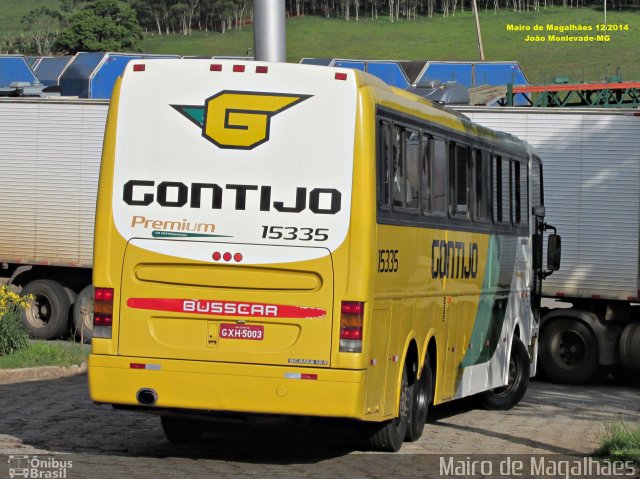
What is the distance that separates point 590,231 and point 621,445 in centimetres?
1005

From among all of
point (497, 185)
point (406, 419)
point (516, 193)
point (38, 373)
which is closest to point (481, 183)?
point (497, 185)

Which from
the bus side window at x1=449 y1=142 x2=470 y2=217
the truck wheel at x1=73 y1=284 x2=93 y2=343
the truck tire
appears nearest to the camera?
the bus side window at x1=449 y1=142 x2=470 y2=217

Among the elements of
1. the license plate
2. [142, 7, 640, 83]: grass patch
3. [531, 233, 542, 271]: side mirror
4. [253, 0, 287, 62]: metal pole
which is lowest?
the license plate

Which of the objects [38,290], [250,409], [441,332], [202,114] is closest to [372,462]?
[250,409]

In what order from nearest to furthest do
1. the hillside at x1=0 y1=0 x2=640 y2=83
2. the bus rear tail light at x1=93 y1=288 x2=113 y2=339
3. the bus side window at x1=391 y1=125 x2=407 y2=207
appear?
the bus rear tail light at x1=93 y1=288 x2=113 y2=339
the bus side window at x1=391 y1=125 x2=407 y2=207
the hillside at x1=0 y1=0 x2=640 y2=83

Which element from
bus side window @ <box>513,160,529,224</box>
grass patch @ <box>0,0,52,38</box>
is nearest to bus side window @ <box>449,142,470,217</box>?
bus side window @ <box>513,160,529,224</box>

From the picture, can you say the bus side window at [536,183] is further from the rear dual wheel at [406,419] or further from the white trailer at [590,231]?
the rear dual wheel at [406,419]

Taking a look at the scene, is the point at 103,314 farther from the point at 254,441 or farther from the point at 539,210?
the point at 539,210

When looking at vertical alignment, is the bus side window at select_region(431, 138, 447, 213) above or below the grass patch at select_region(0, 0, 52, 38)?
below

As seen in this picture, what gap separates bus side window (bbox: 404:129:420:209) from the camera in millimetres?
11820

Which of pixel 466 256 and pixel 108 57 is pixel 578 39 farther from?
pixel 466 256

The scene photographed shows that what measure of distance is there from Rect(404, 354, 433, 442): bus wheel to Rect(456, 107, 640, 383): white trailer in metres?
8.56

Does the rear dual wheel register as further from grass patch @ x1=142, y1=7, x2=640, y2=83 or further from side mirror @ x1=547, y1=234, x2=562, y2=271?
grass patch @ x1=142, y1=7, x2=640, y2=83

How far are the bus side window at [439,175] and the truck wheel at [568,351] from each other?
859 cm
